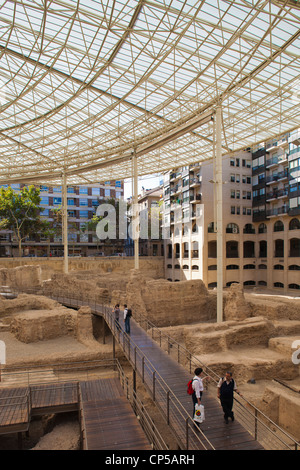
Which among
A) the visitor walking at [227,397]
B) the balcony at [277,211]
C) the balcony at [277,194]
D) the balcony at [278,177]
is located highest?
the balcony at [278,177]

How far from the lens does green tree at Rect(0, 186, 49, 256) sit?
146ft

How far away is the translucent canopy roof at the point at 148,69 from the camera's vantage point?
16078 mm

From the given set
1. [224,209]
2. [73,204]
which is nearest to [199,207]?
[224,209]

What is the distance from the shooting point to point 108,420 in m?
9.08

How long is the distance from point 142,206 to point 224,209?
32392 millimetres

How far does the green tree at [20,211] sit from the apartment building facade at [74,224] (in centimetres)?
1064

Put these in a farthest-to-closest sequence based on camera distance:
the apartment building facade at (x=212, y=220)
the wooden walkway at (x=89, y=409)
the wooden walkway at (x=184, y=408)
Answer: the apartment building facade at (x=212, y=220)
the wooden walkway at (x=89, y=409)
the wooden walkway at (x=184, y=408)

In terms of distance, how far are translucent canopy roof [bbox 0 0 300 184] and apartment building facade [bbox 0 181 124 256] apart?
26.3 m

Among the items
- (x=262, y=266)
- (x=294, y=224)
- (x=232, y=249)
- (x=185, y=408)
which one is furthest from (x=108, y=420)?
(x=262, y=266)

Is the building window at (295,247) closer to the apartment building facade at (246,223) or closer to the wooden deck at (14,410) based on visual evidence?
the apartment building facade at (246,223)

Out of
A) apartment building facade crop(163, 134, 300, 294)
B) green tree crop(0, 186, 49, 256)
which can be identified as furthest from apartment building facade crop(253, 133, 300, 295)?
green tree crop(0, 186, 49, 256)

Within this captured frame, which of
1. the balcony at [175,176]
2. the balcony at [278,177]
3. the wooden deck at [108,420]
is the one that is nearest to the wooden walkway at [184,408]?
the wooden deck at [108,420]

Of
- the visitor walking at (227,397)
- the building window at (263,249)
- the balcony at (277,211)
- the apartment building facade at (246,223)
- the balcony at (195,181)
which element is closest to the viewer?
the visitor walking at (227,397)

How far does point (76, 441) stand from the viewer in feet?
30.6
